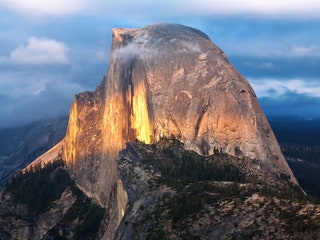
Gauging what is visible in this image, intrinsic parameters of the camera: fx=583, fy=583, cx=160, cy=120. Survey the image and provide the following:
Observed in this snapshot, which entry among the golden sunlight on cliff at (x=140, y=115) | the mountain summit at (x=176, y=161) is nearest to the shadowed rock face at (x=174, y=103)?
the golden sunlight on cliff at (x=140, y=115)

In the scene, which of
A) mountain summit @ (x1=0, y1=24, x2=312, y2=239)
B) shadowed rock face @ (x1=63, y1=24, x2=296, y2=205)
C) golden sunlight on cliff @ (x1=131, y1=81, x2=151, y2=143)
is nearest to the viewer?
mountain summit @ (x1=0, y1=24, x2=312, y2=239)

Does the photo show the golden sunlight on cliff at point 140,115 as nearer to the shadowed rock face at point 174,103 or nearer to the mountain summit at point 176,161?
the shadowed rock face at point 174,103

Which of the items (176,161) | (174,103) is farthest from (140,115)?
(176,161)

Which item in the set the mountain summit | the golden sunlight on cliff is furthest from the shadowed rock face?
the mountain summit

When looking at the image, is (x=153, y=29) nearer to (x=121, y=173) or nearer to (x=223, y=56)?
(x=223, y=56)

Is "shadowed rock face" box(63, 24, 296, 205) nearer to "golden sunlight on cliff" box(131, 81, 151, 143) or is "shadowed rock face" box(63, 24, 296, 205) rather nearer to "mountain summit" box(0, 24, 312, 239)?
"golden sunlight on cliff" box(131, 81, 151, 143)

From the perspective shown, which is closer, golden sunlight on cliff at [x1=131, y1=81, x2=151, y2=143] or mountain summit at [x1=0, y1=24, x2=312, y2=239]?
mountain summit at [x1=0, y1=24, x2=312, y2=239]

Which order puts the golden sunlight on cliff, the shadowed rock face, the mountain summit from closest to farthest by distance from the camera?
the mountain summit, the shadowed rock face, the golden sunlight on cliff

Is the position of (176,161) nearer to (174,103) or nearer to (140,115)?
(174,103)
